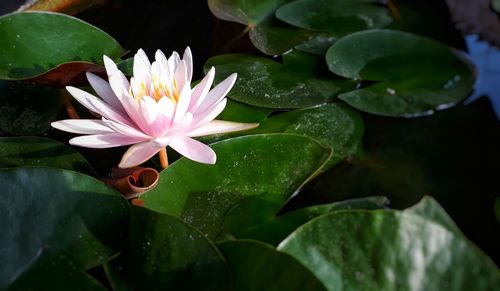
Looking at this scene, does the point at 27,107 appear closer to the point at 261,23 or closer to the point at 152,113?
the point at 152,113

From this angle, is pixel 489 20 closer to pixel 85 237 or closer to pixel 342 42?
pixel 342 42

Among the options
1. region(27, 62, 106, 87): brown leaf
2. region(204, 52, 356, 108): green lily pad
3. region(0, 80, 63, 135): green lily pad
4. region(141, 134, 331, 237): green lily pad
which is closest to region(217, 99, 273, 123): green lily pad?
region(204, 52, 356, 108): green lily pad

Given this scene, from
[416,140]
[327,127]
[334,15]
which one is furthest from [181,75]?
[334,15]

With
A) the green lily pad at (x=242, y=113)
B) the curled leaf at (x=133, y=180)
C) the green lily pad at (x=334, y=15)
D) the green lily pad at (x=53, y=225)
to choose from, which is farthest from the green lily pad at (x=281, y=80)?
the green lily pad at (x=53, y=225)

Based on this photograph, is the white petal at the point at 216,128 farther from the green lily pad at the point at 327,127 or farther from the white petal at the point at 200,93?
the green lily pad at the point at 327,127

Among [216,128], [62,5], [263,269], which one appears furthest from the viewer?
[62,5]

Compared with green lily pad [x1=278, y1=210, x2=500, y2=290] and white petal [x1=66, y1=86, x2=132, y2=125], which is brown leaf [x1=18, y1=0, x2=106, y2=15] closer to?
white petal [x1=66, y1=86, x2=132, y2=125]

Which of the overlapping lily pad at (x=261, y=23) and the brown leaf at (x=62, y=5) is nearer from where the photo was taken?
the overlapping lily pad at (x=261, y=23)
